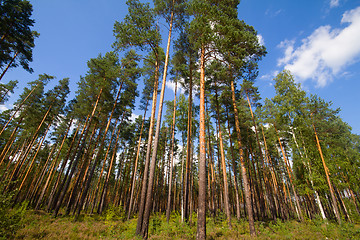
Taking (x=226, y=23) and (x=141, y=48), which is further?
(x=141, y=48)

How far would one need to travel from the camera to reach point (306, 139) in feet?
48.1

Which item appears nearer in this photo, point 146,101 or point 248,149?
point 146,101

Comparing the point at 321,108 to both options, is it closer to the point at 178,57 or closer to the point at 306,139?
the point at 306,139

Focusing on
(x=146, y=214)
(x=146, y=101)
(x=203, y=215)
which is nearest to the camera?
(x=203, y=215)

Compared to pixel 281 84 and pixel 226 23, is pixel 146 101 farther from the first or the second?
pixel 281 84

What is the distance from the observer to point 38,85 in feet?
62.9

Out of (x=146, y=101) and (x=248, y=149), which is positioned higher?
(x=146, y=101)

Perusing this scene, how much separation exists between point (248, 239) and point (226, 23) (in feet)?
45.2

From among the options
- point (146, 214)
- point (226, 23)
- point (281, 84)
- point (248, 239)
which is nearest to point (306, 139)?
point (281, 84)

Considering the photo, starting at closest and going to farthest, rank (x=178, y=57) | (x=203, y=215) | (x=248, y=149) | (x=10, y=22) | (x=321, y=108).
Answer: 1. (x=203, y=215)
2. (x=10, y=22)
3. (x=178, y=57)
4. (x=321, y=108)
5. (x=248, y=149)

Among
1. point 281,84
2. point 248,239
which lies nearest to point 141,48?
point 248,239

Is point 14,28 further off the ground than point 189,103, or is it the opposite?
point 14,28

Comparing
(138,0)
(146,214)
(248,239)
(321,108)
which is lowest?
(248,239)

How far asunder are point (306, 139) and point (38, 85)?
110 feet
